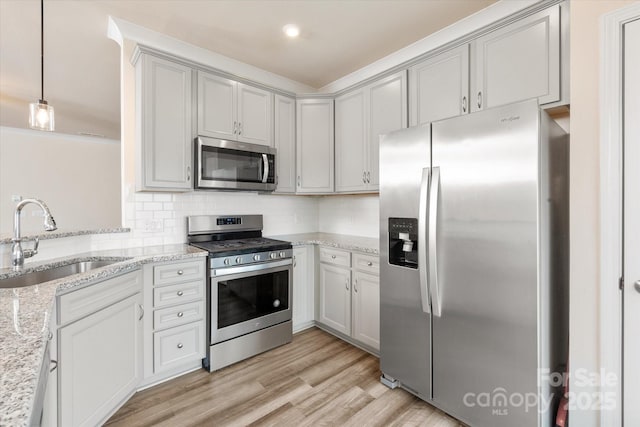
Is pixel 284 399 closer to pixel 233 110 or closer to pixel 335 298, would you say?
pixel 335 298

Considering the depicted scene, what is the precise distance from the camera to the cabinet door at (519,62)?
70.7 inches

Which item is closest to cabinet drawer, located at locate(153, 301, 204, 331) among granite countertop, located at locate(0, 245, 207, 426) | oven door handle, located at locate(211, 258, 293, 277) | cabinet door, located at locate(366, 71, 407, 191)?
oven door handle, located at locate(211, 258, 293, 277)

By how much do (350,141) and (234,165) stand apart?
117 centimetres

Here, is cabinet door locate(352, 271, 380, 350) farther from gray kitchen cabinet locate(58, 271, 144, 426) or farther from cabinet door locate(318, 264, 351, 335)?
gray kitchen cabinet locate(58, 271, 144, 426)

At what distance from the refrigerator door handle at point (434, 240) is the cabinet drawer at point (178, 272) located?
1.66 m

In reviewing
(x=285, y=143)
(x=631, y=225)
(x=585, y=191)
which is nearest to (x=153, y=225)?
(x=285, y=143)

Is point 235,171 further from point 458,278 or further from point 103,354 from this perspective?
point 458,278

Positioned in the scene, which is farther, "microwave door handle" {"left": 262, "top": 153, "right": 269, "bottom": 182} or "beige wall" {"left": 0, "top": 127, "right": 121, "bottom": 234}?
"beige wall" {"left": 0, "top": 127, "right": 121, "bottom": 234}

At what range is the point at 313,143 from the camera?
3246mm

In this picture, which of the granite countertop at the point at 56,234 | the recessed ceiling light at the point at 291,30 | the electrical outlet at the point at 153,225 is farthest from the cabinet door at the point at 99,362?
the recessed ceiling light at the point at 291,30

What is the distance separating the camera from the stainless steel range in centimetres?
236

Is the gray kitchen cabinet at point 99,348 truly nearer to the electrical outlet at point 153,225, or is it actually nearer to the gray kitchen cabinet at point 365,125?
the electrical outlet at point 153,225

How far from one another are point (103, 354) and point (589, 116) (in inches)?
111

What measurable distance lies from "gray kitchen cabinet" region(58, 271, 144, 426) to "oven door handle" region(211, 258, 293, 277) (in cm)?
53
